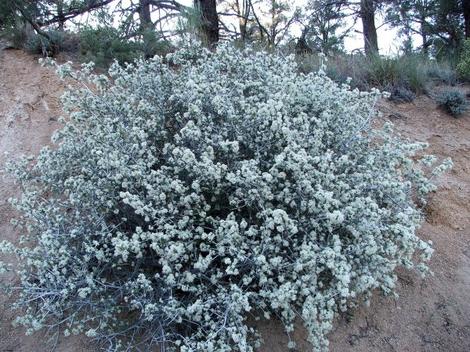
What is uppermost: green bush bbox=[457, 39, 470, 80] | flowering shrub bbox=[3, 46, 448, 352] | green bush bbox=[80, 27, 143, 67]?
green bush bbox=[80, 27, 143, 67]

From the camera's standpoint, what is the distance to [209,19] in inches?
292

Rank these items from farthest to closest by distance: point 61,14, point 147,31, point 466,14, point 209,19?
point 466,14 → point 209,19 → point 61,14 → point 147,31

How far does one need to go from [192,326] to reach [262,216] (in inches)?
36.6

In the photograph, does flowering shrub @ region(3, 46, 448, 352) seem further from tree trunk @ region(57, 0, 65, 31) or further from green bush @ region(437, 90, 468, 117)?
tree trunk @ region(57, 0, 65, 31)

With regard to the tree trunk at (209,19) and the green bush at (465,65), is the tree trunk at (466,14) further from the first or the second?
the tree trunk at (209,19)

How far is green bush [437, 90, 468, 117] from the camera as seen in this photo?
21.1 feet

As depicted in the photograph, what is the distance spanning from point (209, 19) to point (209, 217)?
5166 mm

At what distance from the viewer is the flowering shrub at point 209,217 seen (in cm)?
291

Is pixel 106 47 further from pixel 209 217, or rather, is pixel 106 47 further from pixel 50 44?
pixel 209 217

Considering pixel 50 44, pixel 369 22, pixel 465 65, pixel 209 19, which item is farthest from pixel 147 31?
pixel 369 22

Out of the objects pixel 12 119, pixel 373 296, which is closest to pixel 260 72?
pixel 373 296

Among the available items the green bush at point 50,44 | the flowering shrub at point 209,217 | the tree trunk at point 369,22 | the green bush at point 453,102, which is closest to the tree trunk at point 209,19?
the green bush at point 50,44

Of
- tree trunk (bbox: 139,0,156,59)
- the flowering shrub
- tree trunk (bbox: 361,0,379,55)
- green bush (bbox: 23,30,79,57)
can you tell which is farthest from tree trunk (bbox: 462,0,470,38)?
green bush (bbox: 23,30,79,57)

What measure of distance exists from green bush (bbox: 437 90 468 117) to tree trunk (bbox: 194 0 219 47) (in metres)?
3.59
